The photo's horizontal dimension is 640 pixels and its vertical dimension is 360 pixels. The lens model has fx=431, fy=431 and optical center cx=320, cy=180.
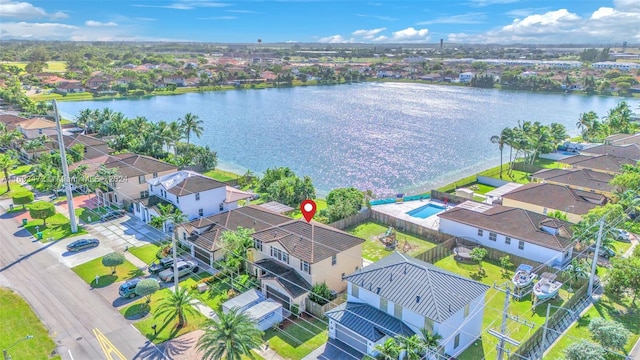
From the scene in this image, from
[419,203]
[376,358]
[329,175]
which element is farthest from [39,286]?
[329,175]

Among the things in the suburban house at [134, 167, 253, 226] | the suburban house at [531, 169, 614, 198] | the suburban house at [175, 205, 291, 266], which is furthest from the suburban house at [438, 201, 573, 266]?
the suburban house at [134, 167, 253, 226]

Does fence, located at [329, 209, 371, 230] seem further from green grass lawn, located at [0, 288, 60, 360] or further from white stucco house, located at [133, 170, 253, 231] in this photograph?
green grass lawn, located at [0, 288, 60, 360]

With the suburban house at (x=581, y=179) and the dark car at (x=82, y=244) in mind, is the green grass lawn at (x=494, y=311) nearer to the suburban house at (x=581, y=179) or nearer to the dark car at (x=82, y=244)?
the suburban house at (x=581, y=179)

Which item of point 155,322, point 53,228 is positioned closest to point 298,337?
point 155,322

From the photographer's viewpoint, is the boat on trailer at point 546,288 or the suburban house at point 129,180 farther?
the suburban house at point 129,180

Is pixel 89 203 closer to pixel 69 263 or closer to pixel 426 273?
pixel 69 263

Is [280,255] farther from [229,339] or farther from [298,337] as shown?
[229,339]

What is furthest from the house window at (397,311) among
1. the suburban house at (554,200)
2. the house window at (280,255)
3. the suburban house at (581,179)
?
the suburban house at (581,179)
